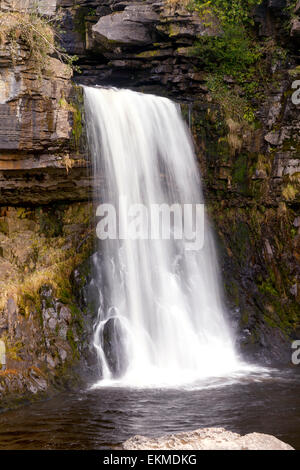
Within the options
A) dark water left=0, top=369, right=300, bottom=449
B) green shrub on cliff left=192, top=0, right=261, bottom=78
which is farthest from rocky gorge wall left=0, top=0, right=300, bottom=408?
dark water left=0, top=369, right=300, bottom=449

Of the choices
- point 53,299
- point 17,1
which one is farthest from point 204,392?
point 17,1

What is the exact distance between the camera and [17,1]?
9328 millimetres

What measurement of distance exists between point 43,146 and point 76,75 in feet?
20.9

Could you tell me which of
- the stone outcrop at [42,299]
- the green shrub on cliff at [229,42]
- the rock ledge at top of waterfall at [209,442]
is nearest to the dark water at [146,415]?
the rock ledge at top of waterfall at [209,442]

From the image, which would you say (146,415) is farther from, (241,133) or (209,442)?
(241,133)

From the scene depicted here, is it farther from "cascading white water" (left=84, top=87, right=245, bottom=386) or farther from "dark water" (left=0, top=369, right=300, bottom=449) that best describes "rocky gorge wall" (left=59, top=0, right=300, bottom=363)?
"dark water" (left=0, top=369, right=300, bottom=449)

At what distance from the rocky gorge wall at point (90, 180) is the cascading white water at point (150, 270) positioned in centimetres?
39

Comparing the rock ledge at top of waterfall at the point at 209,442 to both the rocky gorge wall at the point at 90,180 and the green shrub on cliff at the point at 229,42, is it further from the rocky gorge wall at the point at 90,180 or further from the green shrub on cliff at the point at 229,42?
the green shrub on cliff at the point at 229,42

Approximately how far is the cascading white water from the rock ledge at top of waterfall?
3022 millimetres

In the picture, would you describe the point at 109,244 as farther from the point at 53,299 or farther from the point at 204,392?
the point at 204,392

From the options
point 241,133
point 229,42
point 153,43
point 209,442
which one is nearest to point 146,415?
point 209,442

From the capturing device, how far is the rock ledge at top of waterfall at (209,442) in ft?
16.4

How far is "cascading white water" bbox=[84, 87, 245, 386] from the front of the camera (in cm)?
924

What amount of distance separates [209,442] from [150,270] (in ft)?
18.3
